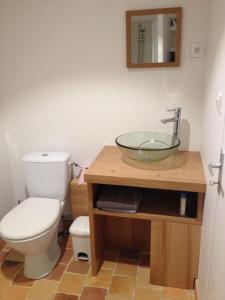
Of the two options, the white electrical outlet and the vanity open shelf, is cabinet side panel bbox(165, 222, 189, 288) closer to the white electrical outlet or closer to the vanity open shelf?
the vanity open shelf

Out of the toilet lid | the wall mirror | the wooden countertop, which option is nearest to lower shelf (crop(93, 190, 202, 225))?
the wooden countertop

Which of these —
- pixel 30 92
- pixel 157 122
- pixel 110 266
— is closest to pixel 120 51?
pixel 157 122

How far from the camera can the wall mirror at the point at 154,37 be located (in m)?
1.77

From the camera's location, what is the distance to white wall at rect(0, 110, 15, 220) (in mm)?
2282

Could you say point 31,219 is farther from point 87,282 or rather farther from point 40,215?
point 87,282

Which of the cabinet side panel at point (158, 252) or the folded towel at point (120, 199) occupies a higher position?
the folded towel at point (120, 199)

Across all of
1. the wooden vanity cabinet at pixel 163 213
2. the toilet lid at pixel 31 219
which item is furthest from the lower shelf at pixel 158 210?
the toilet lid at pixel 31 219

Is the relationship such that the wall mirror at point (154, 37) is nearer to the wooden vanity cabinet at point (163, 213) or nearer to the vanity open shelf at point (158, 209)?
the wooden vanity cabinet at point (163, 213)

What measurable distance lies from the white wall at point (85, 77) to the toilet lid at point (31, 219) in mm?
462

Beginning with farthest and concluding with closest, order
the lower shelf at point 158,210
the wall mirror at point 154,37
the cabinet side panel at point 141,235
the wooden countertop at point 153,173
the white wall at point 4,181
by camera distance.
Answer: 1. the white wall at point 4,181
2. the cabinet side panel at point 141,235
3. the wall mirror at point 154,37
4. the lower shelf at point 158,210
5. the wooden countertop at point 153,173

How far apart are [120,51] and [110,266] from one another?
5.02ft

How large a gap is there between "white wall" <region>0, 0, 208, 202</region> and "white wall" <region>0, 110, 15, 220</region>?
231 millimetres

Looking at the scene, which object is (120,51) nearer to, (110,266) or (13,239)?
(13,239)

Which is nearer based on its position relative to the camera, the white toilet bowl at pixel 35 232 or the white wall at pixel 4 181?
the white toilet bowl at pixel 35 232
